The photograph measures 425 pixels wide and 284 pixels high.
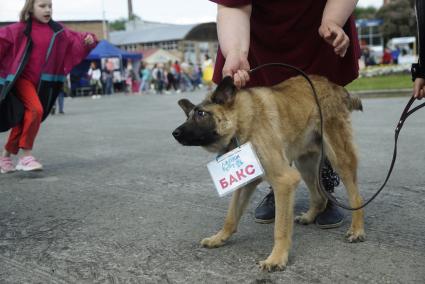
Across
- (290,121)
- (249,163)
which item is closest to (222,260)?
(249,163)

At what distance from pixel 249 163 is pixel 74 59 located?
442cm

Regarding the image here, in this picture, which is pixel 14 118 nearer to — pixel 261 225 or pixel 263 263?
pixel 261 225

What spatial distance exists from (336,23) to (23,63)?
4189mm

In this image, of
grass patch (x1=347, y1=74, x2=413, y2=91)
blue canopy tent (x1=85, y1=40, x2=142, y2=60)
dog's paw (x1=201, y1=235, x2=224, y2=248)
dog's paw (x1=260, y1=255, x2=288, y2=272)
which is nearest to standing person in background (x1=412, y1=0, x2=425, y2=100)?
dog's paw (x1=260, y1=255, x2=288, y2=272)

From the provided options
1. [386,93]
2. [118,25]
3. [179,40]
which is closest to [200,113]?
[386,93]

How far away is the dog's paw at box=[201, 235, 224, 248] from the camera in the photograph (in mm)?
A: 3242

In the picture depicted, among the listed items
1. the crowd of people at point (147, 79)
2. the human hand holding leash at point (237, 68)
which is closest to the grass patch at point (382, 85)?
the crowd of people at point (147, 79)

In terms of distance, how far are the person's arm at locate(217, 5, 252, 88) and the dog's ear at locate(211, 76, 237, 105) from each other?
0.35ft

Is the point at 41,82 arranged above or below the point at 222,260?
→ above

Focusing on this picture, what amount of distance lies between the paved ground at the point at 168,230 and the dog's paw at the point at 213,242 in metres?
0.05

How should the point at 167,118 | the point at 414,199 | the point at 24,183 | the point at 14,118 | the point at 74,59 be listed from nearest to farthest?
1. the point at 414,199
2. the point at 24,183
3. the point at 14,118
4. the point at 74,59
5. the point at 167,118

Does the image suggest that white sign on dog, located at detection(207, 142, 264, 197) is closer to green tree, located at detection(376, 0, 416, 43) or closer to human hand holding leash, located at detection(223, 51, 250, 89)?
human hand holding leash, located at detection(223, 51, 250, 89)

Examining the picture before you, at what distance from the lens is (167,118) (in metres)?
12.9

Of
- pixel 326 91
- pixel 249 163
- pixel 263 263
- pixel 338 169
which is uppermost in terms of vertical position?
pixel 326 91
